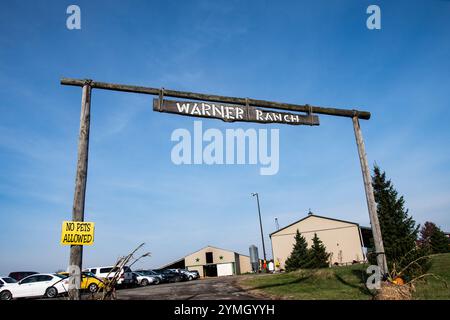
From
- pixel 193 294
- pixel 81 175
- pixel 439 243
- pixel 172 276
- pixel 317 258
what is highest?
pixel 81 175

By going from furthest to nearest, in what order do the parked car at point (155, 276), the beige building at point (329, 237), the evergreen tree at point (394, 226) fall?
the beige building at point (329, 237), the parked car at point (155, 276), the evergreen tree at point (394, 226)

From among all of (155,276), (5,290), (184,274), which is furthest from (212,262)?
(5,290)

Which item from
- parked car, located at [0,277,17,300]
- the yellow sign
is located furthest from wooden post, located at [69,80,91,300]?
parked car, located at [0,277,17,300]

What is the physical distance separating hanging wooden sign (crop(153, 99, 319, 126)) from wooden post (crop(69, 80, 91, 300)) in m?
1.38

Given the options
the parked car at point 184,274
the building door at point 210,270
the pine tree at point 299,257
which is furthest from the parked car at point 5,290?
the building door at point 210,270

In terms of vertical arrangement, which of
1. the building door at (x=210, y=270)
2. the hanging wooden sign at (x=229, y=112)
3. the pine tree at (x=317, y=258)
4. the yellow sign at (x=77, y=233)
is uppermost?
the hanging wooden sign at (x=229, y=112)

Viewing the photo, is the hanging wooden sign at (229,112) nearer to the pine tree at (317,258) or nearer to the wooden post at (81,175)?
the wooden post at (81,175)

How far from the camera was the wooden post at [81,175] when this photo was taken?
5.54m

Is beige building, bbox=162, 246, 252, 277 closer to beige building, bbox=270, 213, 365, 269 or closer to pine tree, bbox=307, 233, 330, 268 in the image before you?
beige building, bbox=270, 213, 365, 269

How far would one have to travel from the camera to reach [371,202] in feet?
28.6

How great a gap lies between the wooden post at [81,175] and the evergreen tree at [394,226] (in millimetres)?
12763

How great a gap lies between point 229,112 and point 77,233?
4.12 metres

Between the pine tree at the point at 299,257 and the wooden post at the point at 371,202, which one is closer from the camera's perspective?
the wooden post at the point at 371,202

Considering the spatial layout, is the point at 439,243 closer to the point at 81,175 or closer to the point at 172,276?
the point at 172,276
